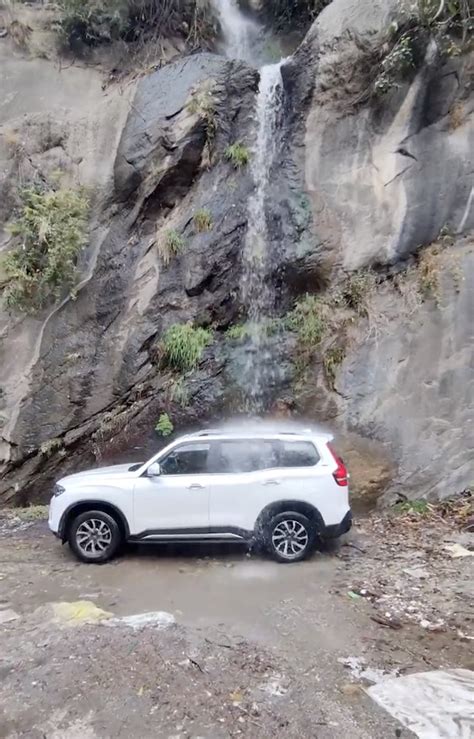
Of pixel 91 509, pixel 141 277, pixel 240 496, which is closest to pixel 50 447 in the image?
pixel 91 509

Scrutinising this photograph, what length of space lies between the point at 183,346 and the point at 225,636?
17.6 feet

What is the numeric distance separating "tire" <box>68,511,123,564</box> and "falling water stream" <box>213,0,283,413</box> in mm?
3412

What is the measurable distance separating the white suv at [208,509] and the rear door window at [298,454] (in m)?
0.04

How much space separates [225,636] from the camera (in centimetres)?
496

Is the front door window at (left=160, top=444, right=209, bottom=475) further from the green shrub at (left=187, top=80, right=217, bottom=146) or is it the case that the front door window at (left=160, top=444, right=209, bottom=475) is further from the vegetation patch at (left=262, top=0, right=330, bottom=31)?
the vegetation patch at (left=262, top=0, right=330, bottom=31)

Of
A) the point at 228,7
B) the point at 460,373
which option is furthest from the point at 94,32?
the point at 460,373

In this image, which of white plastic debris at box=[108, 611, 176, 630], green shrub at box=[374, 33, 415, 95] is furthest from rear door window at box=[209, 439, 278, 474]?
green shrub at box=[374, 33, 415, 95]

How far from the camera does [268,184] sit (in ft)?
34.9

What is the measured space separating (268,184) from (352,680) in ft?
28.5

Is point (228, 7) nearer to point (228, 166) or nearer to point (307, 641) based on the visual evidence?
point (228, 166)

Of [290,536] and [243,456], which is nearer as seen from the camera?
[290,536]

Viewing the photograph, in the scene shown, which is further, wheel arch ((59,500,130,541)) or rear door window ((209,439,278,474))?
rear door window ((209,439,278,474))

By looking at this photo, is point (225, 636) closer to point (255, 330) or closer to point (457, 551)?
point (457, 551)

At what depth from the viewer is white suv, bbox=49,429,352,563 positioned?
6.78 meters
